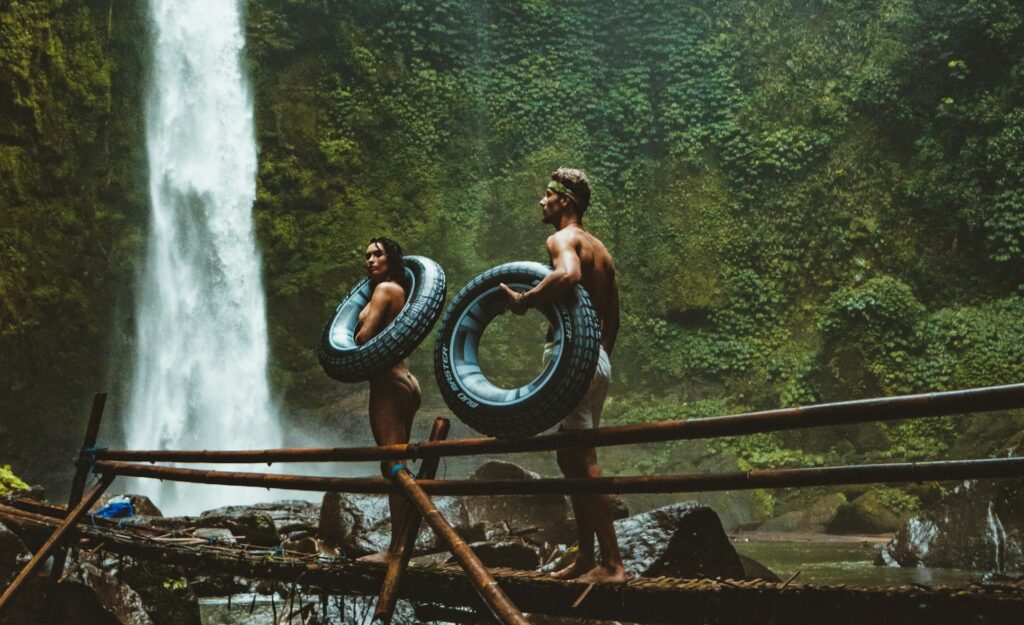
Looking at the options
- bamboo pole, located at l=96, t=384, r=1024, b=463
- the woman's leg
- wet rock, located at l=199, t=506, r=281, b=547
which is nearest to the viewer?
bamboo pole, located at l=96, t=384, r=1024, b=463

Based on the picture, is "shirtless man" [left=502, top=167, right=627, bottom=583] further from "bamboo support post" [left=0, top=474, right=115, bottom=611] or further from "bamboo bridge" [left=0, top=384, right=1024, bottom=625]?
"bamboo support post" [left=0, top=474, right=115, bottom=611]

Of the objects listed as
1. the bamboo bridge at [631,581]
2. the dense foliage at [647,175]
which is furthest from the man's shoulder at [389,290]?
the dense foliage at [647,175]

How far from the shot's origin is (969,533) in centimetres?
779

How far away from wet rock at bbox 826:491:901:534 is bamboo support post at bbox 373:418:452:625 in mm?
9152

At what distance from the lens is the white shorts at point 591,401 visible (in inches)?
148

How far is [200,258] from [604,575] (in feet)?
48.8

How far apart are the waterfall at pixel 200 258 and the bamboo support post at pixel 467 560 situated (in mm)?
13133

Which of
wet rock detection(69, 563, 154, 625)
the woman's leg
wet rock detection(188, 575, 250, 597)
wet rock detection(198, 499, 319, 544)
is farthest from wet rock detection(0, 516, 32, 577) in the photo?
wet rock detection(198, 499, 319, 544)

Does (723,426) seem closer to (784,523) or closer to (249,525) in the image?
(249,525)

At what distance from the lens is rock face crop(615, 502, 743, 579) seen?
17.9 feet

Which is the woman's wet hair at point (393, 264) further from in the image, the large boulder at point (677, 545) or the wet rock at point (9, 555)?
the wet rock at point (9, 555)

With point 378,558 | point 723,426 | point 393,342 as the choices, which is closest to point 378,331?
point 393,342

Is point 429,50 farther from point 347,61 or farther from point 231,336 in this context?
point 231,336

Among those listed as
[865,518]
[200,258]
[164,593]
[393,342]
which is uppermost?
[200,258]
